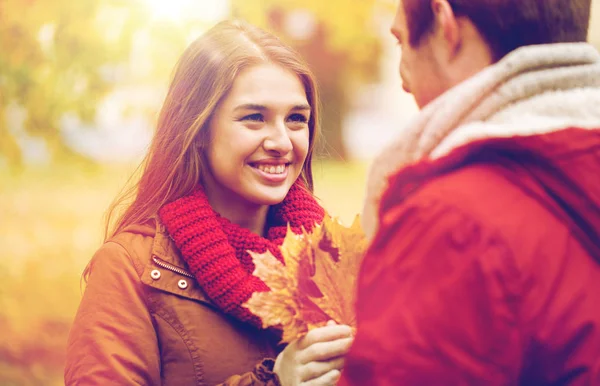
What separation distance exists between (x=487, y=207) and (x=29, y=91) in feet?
8.85

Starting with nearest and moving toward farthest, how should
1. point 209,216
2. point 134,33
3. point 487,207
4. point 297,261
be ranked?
point 487,207, point 297,261, point 209,216, point 134,33

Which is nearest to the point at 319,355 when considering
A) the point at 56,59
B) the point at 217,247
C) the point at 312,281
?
the point at 312,281

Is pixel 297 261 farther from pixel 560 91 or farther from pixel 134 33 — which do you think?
pixel 134 33

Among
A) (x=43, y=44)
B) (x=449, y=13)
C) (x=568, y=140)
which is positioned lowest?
(x=568, y=140)

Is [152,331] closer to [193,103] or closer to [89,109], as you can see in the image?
[193,103]

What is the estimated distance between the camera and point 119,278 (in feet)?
5.05

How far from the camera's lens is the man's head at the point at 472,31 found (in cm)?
94

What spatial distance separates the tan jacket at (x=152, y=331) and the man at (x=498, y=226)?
0.64m

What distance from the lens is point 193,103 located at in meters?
1.69

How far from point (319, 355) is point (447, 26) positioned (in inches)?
23.8

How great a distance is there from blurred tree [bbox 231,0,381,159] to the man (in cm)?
211

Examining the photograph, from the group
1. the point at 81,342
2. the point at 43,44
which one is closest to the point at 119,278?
the point at 81,342

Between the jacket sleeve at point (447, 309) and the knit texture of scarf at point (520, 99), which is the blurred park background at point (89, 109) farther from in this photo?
the jacket sleeve at point (447, 309)

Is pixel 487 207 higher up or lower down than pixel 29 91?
lower down
